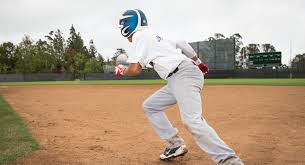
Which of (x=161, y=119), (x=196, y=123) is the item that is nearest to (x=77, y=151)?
(x=161, y=119)

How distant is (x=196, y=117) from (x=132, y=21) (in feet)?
4.51

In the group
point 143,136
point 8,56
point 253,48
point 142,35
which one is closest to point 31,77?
point 8,56

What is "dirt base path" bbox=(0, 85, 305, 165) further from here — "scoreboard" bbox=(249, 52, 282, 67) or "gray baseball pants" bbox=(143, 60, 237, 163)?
"scoreboard" bbox=(249, 52, 282, 67)

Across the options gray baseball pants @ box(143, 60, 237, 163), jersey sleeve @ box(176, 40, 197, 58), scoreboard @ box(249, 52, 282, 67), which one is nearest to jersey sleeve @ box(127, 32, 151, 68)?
gray baseball pants @ box(143, 60, 237, 163)

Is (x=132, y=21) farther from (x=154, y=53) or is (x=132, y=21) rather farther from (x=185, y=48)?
(x=185, y=48)

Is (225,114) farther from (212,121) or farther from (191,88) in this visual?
(191,88)

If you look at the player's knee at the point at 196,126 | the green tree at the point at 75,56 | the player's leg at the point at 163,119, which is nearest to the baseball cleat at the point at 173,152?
the player's leg at the point at 163,119

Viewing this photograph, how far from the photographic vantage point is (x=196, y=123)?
12.8 feet

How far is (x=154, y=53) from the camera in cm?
411

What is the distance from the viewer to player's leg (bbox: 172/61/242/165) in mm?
3826

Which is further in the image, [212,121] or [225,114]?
[225,114]

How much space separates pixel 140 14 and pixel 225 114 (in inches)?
219

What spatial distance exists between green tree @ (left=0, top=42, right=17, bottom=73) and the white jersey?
7642 centimetres

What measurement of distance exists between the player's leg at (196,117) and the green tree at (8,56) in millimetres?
76615
